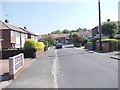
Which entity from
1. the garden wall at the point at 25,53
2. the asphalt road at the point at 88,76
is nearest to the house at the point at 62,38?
the garden wall at the point at 25,53

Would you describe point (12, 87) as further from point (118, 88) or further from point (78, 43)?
point (78, 43)

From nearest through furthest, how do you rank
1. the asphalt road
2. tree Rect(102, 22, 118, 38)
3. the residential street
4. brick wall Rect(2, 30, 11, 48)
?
1. the asphalt road
2. the residential street
3. brick wall Rect(2, 30, 11, 48)
4. tree Rect(102, 22, 118, 38)

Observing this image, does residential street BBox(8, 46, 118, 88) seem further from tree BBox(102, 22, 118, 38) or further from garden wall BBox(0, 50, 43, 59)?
tree BBox(102, 22, 118, 38)

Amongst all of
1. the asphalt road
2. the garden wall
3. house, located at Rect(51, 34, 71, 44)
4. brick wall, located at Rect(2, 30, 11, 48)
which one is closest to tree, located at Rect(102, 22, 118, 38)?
brick wall, located at Rect(2, 30, 11, 48)

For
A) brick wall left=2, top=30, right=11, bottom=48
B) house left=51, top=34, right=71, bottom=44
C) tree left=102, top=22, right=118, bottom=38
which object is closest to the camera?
brick wall left=2, top=30, right=11, bottom=48

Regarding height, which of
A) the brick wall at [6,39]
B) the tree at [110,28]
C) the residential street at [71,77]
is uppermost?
the tree at [110,28]

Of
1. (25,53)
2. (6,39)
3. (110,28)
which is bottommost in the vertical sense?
(25,53)

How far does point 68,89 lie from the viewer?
10.5 meters

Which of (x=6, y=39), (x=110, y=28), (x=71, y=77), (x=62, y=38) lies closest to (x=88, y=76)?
(x=71, y=77)

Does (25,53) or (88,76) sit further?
(25,53)

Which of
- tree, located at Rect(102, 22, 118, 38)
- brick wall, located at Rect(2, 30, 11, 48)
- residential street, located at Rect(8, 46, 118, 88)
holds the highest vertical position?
tree, located at Rect(102, 22, 118, 38)

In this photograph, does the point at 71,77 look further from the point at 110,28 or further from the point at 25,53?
the point at 110,28

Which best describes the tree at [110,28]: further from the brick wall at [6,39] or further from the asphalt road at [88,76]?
the asphalt road at [88,76]

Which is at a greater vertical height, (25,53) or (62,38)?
(62,38)
